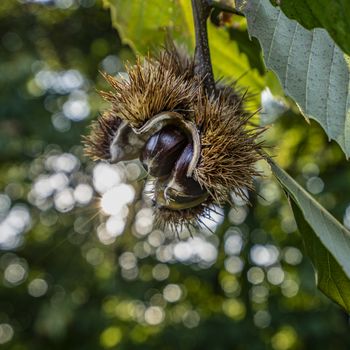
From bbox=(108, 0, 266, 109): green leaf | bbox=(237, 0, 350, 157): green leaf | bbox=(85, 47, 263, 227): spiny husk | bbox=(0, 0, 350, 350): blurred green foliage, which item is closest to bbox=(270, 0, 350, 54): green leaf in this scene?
bbox=(237, 0, 350, 157): green leaf

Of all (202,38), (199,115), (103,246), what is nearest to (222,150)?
(199,115)

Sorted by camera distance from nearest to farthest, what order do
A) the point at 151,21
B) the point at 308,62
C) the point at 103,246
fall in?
the point at 308,62, the point at 151,21, the point at 103,246

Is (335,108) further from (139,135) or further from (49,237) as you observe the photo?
(49,237)

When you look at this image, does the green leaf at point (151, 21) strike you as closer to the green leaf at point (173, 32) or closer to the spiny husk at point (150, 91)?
the green leaf at point (173, 32)

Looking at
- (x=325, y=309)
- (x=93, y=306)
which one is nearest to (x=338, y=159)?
(x=325, y=309)

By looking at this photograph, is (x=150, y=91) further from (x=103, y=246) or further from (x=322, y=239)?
(x=103, y=246)

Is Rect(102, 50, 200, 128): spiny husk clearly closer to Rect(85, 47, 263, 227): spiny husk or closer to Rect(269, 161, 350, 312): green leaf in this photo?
Rect(85, 47, 263, 227): spiny husk
